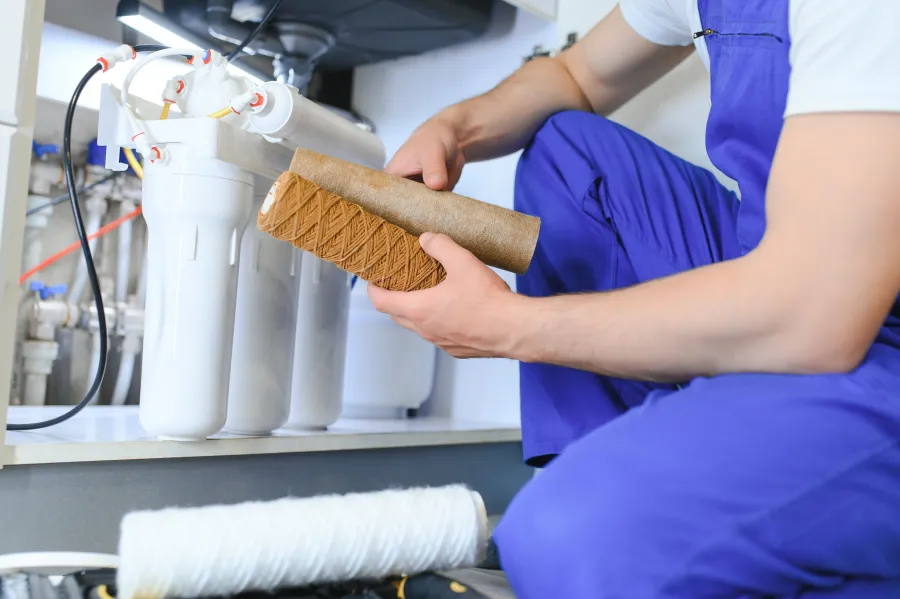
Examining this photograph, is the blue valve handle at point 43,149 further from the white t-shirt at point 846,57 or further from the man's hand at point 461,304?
the white t-shirt at point 846,57

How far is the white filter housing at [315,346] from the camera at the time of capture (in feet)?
3.28

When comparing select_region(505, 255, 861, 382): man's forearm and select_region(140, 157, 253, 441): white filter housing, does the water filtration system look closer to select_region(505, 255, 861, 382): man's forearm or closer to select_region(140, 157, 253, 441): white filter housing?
select_region(140, 157, 253, 441): white filter housing

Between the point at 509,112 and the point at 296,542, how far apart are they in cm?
64

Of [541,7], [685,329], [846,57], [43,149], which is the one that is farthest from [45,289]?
[846,57]

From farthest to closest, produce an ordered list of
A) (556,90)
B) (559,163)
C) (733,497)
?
1. (556,90)
2. (559,163)
3. (733,497)

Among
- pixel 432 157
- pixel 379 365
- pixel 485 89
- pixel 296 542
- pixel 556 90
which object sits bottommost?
pixel 296 542

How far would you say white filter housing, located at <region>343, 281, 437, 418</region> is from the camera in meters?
1.30

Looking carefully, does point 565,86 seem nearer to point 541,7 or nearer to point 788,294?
point 541,7

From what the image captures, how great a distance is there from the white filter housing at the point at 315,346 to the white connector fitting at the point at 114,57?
11.5 inches

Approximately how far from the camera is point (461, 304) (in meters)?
0.71

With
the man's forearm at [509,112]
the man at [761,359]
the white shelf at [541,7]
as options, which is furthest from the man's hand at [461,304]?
the white shelf at [541,7]

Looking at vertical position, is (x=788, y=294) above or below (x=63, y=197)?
below

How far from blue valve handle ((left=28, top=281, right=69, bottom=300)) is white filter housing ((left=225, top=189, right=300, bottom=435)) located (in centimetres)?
48

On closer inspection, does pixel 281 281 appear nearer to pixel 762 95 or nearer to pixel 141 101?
pixel 141 101
